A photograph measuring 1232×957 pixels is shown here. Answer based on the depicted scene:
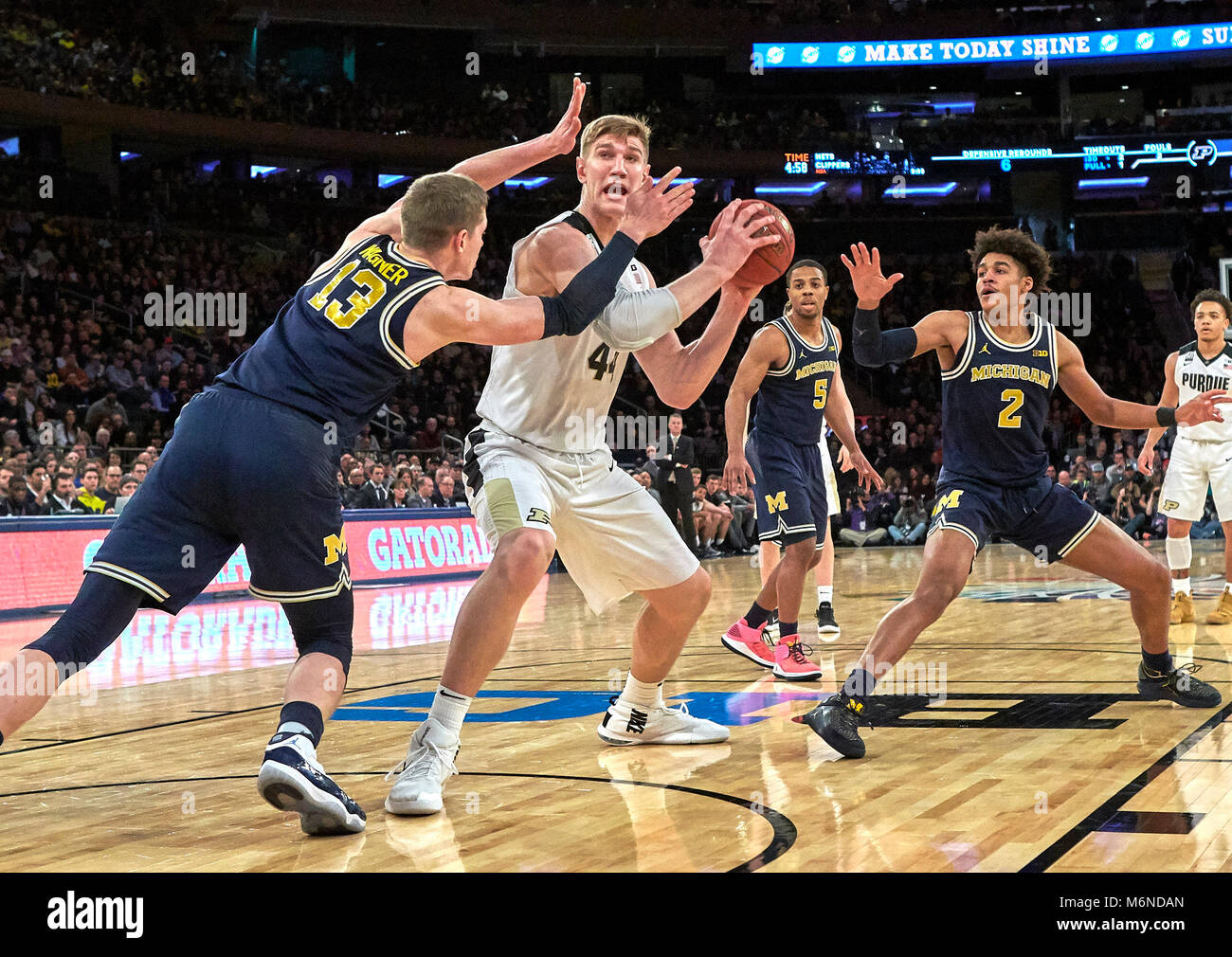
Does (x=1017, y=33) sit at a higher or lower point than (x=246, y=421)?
higher

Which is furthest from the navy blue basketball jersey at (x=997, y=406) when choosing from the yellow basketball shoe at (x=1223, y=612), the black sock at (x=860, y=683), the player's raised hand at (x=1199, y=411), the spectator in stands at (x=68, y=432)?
the spectator in stands at (x=68, y=432)

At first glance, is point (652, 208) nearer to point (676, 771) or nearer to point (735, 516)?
point (676, 771)

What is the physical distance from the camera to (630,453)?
77.7 feet

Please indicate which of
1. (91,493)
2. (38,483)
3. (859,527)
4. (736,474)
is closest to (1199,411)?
(736,474)

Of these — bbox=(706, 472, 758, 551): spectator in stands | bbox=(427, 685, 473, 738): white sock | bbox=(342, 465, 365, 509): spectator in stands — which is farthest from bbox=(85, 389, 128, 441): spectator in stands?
bbox=(427, 685, 473, 738): white sock

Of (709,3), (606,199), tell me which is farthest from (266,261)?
(606,199)

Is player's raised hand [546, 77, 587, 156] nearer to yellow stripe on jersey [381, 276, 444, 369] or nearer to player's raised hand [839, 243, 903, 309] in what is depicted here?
player's raised hand [839, 243, 903, 309]

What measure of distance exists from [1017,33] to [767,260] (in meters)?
31.5

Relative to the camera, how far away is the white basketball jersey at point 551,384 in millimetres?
4648

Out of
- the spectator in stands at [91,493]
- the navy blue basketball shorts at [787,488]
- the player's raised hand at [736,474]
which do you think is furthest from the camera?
the spectator in stands at [91,493]

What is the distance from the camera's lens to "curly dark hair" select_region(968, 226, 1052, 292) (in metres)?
5.44

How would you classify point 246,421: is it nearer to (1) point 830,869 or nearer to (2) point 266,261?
(1) point 830,869

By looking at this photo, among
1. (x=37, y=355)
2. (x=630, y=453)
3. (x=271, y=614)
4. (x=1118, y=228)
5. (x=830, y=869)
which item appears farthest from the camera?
(x=1118, y=228)

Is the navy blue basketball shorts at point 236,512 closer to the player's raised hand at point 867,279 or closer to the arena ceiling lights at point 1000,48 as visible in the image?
the player's raised hand at point 867,279
